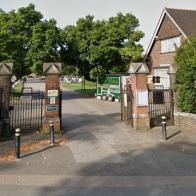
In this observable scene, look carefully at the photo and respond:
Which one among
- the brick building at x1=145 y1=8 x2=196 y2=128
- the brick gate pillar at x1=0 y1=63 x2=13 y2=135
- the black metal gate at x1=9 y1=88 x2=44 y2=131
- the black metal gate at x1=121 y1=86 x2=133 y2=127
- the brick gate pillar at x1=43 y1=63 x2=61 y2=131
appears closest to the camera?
the brick gate pillar at x1=0 y1=63 x2=13 y2=135

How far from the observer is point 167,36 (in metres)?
18.2

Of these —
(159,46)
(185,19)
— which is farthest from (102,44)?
(185,19)

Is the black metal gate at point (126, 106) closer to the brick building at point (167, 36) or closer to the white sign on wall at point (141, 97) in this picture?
the white sign on wall at point (141, 97)

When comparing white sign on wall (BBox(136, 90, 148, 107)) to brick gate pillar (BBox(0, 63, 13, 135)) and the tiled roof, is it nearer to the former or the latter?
brick gate pillar (BBox(0, 63, 13, 135))

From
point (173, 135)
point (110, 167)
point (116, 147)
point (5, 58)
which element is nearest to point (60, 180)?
point (110, 167)

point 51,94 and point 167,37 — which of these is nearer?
point 51,94

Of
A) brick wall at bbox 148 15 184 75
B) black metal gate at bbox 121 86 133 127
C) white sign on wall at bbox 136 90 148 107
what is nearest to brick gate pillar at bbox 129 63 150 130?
white sign on wall at bbox 136 90 148 107

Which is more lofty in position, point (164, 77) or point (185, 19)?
point (185, 19)

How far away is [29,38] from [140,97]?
53.8 ft

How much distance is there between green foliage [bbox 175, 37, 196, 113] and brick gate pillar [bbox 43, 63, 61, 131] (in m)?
5.35

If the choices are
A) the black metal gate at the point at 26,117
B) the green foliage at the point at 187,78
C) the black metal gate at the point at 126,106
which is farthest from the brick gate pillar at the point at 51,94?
the green foliage at the point at 187,78

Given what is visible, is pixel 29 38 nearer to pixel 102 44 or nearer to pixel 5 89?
pixel 102 44

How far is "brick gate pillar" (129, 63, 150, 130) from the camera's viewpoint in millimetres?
9086

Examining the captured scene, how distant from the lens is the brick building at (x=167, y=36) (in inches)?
690
